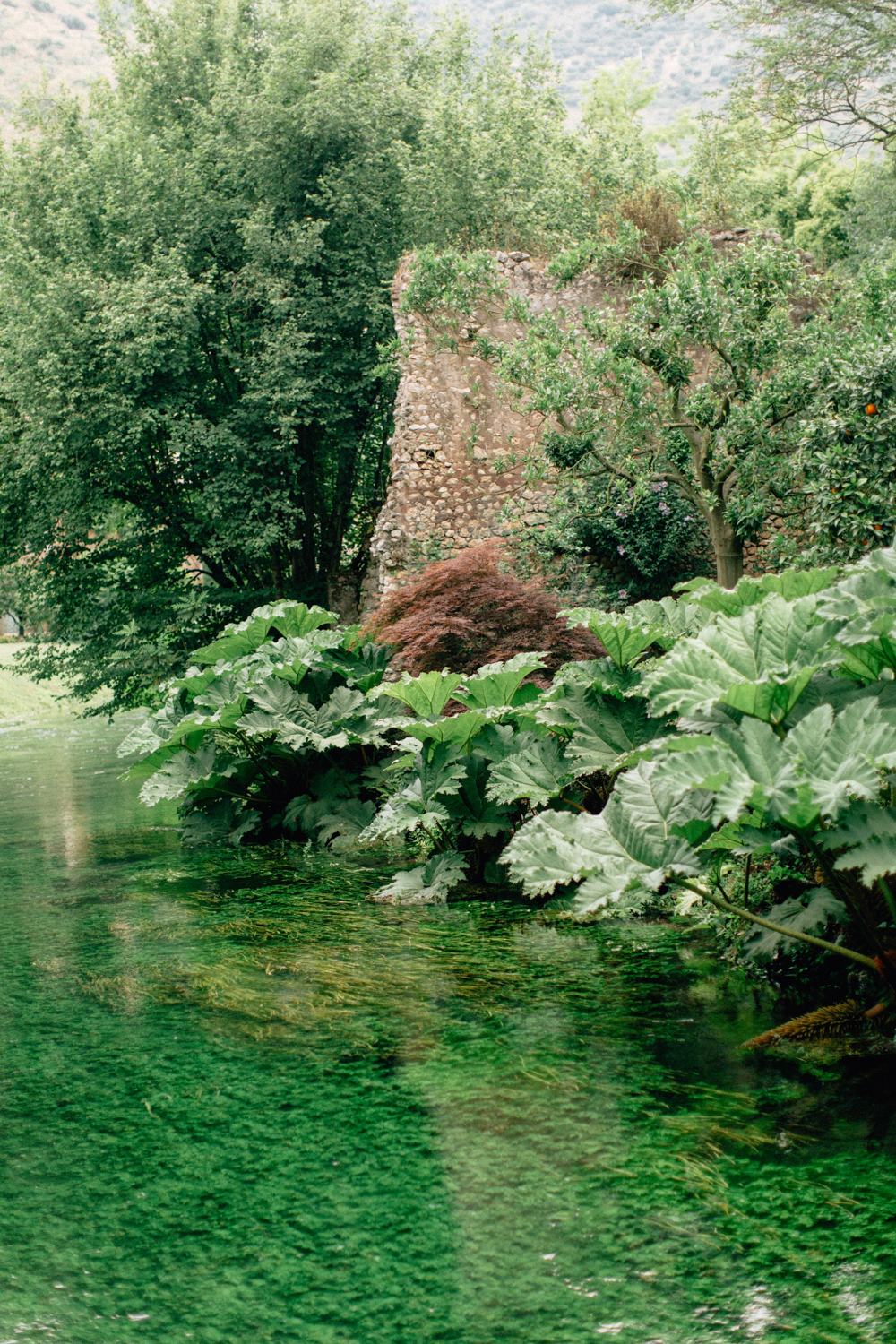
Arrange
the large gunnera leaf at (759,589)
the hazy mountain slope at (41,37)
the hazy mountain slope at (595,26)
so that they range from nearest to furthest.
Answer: the large gunnera leaf at (759,589) → the hazy mountain slope at (595,26) → the hazy mountain slope at (41,37)

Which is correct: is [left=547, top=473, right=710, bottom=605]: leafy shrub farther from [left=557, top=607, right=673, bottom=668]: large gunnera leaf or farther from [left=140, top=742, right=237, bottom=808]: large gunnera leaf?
[left=557, top=607, right=673, bottom=668]: large gunnera leaf

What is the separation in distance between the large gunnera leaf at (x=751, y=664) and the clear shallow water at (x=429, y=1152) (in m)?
0.99

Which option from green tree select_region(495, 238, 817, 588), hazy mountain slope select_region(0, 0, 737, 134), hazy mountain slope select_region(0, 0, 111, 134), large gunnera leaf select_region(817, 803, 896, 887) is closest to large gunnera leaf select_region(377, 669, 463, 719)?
large gunnera leaf select_region(817, 803, 896, 887)

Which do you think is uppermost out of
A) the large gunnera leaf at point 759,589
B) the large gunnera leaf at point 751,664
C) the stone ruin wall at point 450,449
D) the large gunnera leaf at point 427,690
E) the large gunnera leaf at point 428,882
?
the stone ruin wall at point 450,449

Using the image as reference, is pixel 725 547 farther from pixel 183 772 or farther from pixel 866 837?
pixel 866 837

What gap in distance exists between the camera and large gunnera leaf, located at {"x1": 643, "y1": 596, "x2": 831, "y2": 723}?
2.48m

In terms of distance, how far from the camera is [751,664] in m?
2.66

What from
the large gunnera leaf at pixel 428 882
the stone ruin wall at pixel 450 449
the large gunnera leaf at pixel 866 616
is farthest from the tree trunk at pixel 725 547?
the large gunnera leaf at pixel 866 616

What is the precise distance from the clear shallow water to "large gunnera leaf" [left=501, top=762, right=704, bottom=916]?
0.58 m

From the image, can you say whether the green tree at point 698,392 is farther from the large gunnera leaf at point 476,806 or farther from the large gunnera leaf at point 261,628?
the large gunnera leaf at point 476,806

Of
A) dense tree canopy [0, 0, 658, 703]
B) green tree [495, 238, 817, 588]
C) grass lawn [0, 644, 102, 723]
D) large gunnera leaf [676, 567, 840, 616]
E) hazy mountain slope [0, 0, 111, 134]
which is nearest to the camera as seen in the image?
large gunnera leaf [676, 567, 840, 616]

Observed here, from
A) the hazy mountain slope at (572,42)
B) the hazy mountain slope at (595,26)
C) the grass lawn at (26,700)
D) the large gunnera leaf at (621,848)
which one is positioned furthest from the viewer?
the grass lawn at (26,700)

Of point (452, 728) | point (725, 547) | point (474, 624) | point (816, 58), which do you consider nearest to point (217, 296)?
point (725, 547)

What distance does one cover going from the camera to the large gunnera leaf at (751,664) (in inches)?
97.6
